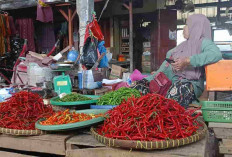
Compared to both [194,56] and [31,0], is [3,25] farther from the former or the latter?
[194,56]

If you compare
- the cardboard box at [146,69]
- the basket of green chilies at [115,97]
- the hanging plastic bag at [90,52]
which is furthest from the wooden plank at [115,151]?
the cardboard box at [146,69]

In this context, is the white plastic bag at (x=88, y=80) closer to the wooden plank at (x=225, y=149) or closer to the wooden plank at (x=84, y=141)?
the wooden plank at (x=84, y=141)

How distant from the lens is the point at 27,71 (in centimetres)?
627

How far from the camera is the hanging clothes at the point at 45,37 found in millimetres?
11461

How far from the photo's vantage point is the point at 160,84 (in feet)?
11.7

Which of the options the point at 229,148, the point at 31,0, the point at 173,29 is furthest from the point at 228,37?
the point at 229,148

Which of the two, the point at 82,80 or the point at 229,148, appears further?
the point at 82,80

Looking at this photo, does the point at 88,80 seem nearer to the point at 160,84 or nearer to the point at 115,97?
the point at 160,84

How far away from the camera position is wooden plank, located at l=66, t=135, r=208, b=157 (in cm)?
174

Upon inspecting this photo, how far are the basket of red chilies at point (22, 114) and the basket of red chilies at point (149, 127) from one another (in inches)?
30.0

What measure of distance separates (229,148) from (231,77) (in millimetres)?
1183

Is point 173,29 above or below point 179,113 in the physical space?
above

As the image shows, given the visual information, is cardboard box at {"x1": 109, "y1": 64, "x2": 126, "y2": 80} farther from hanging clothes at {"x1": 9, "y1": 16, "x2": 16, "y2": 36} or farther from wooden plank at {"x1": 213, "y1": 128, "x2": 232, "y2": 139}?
hanging clothes at {"x1": 9, "y1": 16, "x2": 16, "y2": 36}

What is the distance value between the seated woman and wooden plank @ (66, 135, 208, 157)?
1.33m
